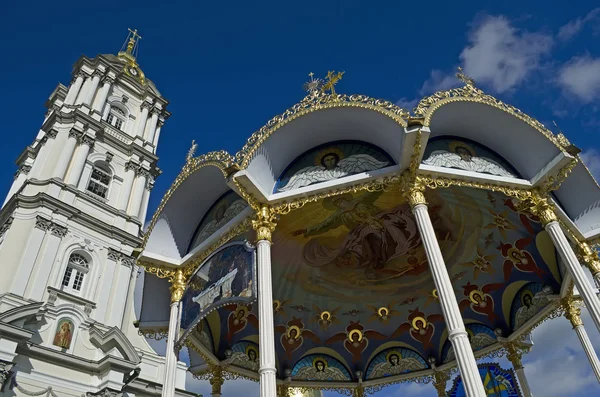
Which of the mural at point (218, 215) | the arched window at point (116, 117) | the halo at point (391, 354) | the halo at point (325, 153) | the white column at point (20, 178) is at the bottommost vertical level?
the halo at point (391, 354)

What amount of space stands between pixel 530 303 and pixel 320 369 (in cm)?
776

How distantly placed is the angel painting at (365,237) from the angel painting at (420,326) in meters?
1.88

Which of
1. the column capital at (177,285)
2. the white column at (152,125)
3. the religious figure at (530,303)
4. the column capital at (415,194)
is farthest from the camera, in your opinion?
the white column at (152,125)

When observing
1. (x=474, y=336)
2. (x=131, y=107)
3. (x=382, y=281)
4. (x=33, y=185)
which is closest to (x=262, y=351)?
(x=382, y=281)

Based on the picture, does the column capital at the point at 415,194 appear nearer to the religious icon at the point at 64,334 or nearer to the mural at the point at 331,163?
the mural at the point at 331,163

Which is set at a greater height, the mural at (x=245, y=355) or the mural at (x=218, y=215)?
the mural at (x=218, y=215)

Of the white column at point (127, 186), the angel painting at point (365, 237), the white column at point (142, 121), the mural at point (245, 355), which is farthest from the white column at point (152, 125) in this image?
the angel painting at point (365, 237)

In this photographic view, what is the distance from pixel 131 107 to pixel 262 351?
3274 cm

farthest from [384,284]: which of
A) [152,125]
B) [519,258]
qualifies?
[152,125]

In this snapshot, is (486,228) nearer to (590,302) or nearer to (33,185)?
(590,302)

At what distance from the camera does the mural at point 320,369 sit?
16703 mm

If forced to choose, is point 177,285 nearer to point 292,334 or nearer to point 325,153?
point 325,153

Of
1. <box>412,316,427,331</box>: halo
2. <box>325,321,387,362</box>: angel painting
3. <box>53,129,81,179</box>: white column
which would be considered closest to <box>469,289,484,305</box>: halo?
<box>412,316,427,331</box>: halo

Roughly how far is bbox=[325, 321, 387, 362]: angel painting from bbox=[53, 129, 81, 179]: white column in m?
19.2
